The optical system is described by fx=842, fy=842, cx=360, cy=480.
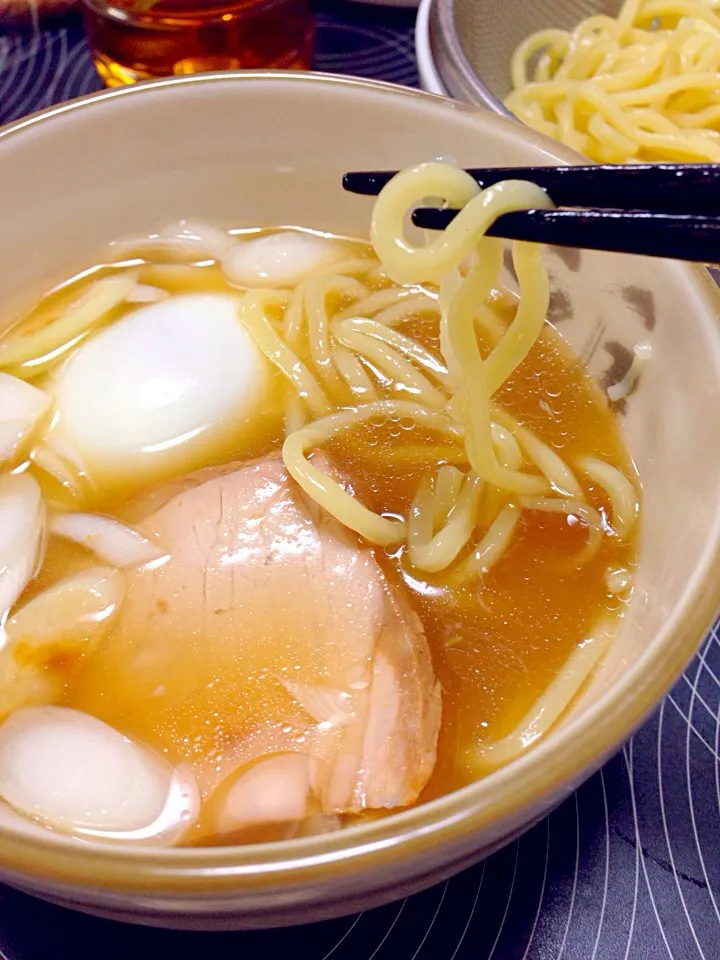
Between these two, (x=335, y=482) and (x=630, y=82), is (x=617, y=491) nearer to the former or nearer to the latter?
(x=335, y=482)

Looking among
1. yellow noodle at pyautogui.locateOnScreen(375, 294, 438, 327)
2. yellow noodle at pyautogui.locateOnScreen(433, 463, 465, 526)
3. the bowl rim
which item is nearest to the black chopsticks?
yellow noodle at pyautogui.locateOnScreen(433, 463, 465, 526)

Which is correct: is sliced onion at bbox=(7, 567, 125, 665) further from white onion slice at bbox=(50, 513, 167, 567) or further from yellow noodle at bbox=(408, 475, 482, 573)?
yellow noodle at bbox=(408, 475, 482, 573)

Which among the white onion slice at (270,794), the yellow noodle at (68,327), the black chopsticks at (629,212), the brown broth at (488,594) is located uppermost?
the black chopsticks at (629,212)

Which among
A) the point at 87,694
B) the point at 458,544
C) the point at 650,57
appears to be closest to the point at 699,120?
the point at 650,57

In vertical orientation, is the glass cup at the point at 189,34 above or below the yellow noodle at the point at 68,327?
above

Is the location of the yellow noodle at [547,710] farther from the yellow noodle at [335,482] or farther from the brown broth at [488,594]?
the yellow noodle at [335,482]

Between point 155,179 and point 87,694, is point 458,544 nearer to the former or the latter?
point 87,694

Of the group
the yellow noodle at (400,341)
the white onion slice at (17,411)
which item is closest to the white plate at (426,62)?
the yellow noodle at (400,341)
